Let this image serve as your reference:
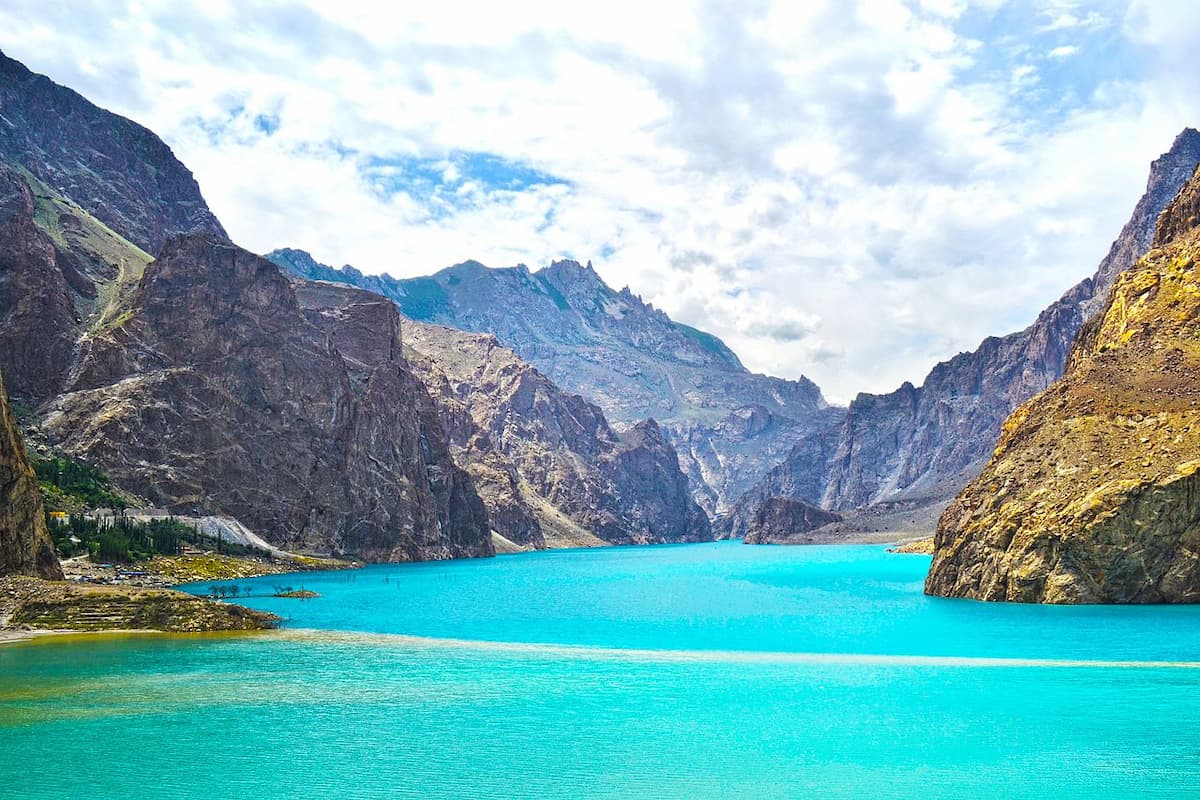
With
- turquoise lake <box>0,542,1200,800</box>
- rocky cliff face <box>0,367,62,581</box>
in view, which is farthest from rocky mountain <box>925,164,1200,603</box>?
rocky cliff face <box>0,367,62,581</box>

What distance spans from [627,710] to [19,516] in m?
70.5

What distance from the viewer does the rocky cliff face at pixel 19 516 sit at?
8800 centimetres

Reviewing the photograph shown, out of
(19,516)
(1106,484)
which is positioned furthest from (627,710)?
(19,516)

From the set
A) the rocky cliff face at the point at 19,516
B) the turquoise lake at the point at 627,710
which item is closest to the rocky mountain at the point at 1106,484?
the turquoise lake at the point at 627,710

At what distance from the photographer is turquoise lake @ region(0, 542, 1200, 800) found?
1359 inches

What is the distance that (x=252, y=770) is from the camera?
1420 inches

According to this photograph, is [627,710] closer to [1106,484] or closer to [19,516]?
[1106,484]

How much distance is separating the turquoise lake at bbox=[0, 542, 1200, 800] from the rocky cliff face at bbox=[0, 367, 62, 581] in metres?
21.4

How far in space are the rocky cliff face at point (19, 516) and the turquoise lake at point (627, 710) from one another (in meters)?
21.4

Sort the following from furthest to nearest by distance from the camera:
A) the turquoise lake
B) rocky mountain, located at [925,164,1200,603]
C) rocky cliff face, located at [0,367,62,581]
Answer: rocky cliff face, located at [0,367,62,581], rocky mountain, located at [925,164,1200,603], the turquoise lake

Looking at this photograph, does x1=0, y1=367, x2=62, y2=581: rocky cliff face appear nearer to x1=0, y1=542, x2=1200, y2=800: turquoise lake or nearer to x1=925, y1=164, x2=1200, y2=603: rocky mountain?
x1=0, y1=542, x2=1200, y2=800: turquoise lake

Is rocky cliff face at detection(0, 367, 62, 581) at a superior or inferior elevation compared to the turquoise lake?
superior

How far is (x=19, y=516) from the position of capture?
297 feet

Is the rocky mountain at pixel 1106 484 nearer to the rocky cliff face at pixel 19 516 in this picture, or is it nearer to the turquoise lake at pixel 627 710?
the turquoise lake at pixel 627 710
